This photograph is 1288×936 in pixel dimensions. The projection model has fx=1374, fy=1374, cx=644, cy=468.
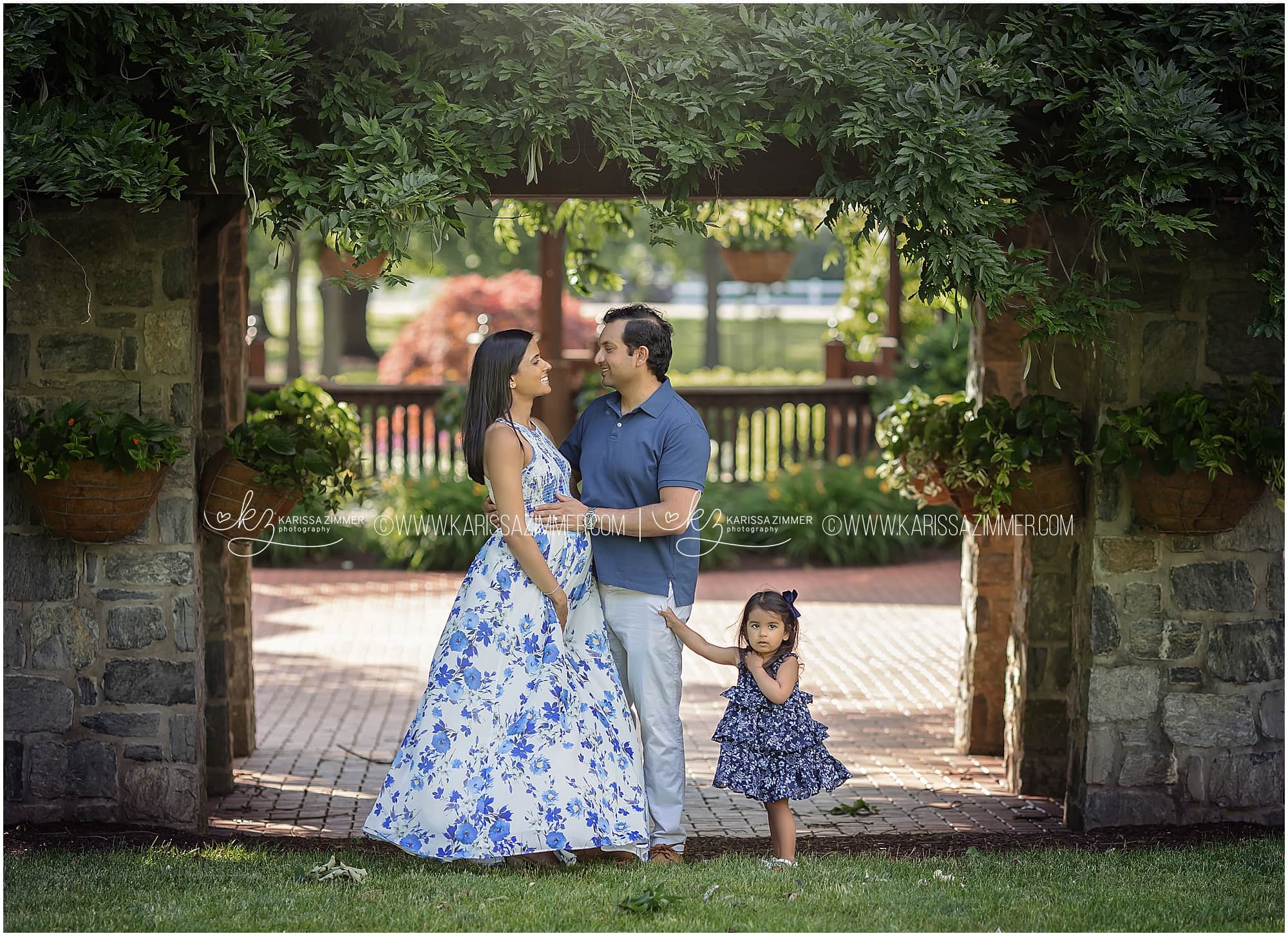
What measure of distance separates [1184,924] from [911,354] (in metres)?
9.16

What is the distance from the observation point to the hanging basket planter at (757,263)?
11570 mm

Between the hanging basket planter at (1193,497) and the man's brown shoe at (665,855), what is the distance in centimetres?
188

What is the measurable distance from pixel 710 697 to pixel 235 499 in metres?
3.21

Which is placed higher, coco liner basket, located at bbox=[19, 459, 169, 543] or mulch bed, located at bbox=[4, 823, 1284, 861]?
coco liner basket, located at bbox=[19, 459, 169, 543]

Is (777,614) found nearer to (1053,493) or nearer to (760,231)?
(1053,493)

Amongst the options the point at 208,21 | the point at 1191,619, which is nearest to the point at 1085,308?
the point at 1191,619

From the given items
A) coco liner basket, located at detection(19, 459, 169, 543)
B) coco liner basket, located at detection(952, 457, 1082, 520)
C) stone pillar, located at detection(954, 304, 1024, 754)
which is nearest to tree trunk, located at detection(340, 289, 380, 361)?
stone pillar, located at detection(954, 304, 1024, 754)

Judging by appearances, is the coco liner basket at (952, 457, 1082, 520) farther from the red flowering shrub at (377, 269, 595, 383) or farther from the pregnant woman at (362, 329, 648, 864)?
the red flowering shrub at (377, 269, 595, 383)

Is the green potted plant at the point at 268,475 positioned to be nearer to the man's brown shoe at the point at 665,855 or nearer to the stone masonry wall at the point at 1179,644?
the man's brown shoe at the point at 665,855

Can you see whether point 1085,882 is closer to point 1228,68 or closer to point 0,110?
point 1228,68

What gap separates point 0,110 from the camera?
3.53 meters

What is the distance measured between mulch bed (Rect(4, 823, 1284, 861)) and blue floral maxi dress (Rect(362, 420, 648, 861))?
0.40m

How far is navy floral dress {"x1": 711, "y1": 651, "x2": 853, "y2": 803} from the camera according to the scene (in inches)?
160

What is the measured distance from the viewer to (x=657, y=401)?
409 centimetres
